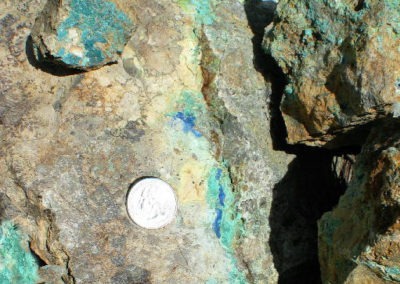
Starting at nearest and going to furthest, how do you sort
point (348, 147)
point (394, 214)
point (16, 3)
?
point (394, 214)
point (16, 3)
point (348, 147)

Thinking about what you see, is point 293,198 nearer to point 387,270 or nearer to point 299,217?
point 299,217

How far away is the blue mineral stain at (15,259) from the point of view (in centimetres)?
219

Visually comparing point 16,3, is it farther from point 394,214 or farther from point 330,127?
point 394,214

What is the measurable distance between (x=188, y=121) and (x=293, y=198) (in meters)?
0.52

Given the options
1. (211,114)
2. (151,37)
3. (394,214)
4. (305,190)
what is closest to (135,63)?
(151,37)

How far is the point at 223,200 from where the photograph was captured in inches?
89.9

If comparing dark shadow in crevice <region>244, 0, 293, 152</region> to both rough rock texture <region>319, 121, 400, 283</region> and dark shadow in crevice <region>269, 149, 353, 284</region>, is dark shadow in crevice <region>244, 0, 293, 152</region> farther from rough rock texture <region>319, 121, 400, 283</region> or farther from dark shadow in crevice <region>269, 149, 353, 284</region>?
rough rock texture <region>319, 121, 400, 283</region>

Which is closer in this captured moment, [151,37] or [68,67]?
[68,67]

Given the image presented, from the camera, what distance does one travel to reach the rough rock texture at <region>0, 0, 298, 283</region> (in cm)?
215

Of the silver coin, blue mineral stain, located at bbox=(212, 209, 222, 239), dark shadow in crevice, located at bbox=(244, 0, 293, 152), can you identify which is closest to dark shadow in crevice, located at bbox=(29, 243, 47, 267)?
the silver coin

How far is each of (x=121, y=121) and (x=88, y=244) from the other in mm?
447

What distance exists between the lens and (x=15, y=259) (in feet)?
7.25

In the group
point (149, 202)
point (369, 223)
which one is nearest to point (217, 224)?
point (149, 202)

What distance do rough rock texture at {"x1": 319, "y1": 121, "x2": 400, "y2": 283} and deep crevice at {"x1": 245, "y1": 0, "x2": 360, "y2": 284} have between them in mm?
244
